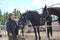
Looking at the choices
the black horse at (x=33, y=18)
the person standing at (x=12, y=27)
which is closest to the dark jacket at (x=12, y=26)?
the person standing at (x=12, y=27)

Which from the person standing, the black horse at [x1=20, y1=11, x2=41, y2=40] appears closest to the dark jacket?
the person standing

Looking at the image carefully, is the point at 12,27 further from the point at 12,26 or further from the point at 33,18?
the point at 33,18

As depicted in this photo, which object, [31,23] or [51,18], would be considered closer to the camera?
[51,18]

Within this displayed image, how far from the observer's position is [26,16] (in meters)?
9.50

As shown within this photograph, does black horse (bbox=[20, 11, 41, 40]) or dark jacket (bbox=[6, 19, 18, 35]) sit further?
black horse (bbox=[20, 11, 41, 40])

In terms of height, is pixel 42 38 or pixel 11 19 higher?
pixel 11 19

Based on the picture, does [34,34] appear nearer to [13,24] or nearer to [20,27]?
[20,27]

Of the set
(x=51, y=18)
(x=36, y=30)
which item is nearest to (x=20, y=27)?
(x=36, y=30)

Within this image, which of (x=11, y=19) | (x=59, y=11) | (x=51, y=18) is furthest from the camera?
(x=59, y=11)

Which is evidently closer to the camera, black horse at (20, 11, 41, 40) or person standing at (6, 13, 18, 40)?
person standing at (6, 13, 18, 40)

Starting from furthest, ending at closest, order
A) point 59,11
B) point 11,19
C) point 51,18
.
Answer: point 59,11 < point 51,18 < point 11,19

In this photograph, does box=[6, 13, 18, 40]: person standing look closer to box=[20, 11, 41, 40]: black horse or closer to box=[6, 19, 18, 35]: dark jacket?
box=[6, 19, 18, 35]: dark jacket

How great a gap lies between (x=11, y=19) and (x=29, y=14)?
1.76 m

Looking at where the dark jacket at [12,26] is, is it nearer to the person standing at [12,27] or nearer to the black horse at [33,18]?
the person standing at [12,27]
